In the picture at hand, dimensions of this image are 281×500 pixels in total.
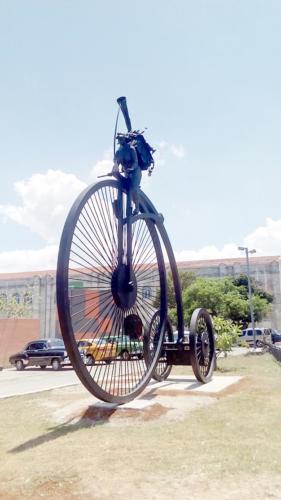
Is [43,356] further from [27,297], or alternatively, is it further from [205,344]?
[27,297]

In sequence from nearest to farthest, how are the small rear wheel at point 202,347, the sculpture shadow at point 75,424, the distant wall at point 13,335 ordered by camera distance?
1. the sculpture shadow at point 75,424
2. the small rear wheel at point 202,347
3. the distant wall at point 13,335

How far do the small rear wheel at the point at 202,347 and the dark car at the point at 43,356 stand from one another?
34.5 feet

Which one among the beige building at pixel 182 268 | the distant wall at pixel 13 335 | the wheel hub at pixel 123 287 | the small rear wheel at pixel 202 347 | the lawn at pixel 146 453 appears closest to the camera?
the lawn at pixel 146 453

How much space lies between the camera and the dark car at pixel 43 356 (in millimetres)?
21859

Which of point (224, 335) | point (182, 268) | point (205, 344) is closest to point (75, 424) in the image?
point (205, 344)

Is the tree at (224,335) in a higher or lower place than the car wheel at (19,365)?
higher

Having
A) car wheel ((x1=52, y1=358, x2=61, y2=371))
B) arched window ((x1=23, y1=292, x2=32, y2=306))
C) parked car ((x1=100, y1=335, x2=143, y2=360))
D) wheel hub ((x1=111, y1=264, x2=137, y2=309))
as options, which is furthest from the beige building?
wheel hub ((x1=111, y1=264, x2=137, y2=309))

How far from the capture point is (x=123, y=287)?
9.22 meters

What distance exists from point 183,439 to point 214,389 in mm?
4235

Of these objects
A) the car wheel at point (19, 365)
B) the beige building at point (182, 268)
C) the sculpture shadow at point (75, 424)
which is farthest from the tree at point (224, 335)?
the beige building at point (182, 268)

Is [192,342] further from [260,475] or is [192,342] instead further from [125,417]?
[260,475]

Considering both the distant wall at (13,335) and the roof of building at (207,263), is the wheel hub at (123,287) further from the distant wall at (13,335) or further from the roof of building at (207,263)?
the roof of building at (207,263)

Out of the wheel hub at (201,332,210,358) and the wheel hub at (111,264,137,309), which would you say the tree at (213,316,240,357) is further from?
the wheel hub at (111,264,137,309)

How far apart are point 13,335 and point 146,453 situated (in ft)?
78.9
